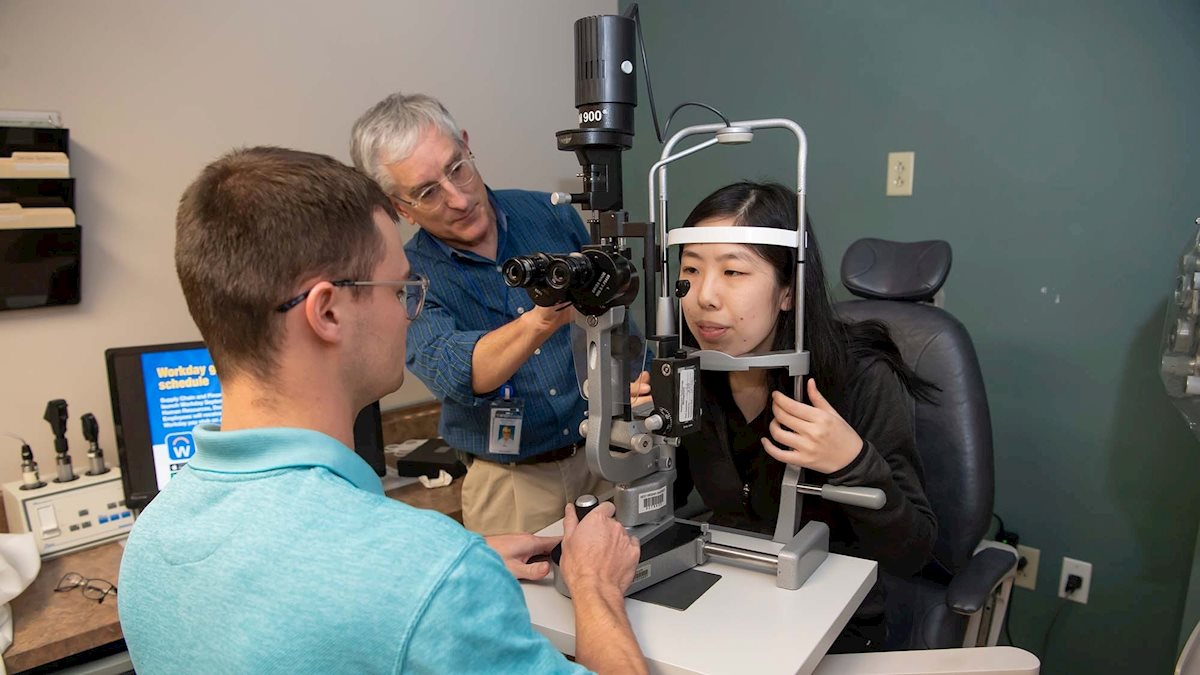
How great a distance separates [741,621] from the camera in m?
1.01

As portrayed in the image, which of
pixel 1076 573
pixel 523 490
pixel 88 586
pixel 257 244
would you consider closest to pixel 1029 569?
pixel 1076 573

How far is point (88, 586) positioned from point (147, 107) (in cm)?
114

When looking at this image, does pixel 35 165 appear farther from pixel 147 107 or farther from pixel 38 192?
pixel 147 107

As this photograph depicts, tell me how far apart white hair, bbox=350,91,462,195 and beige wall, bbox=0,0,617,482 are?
667mm

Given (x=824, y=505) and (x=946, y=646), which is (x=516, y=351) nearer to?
(x=824, y=505)

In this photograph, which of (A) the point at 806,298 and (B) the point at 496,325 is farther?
(B) the point at 496,325

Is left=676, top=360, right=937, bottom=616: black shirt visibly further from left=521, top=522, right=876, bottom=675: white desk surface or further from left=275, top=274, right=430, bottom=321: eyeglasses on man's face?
left=275, top=274, right=430, bottom=321: eyeglasses on man's face

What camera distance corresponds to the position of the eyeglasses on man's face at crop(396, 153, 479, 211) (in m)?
1.52

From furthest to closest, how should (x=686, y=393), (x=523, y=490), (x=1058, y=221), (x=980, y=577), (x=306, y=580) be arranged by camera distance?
1. (x=1058, y=221)
2. (x=523, y=490)
3. (x=980, y=577)
4. (x=686, y=393)
5. (x=306, y=580)

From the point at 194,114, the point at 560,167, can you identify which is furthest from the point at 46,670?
the point at 560,167

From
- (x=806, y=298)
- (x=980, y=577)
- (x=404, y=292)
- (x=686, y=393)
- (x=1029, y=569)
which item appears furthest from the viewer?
(x=1029, y=569)

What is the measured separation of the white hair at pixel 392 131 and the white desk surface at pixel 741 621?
2.90ft

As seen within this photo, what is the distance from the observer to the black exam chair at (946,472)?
60.6 inches

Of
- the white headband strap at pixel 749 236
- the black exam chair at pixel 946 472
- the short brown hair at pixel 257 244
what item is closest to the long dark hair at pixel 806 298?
the white headband strap at pixel 749 236
